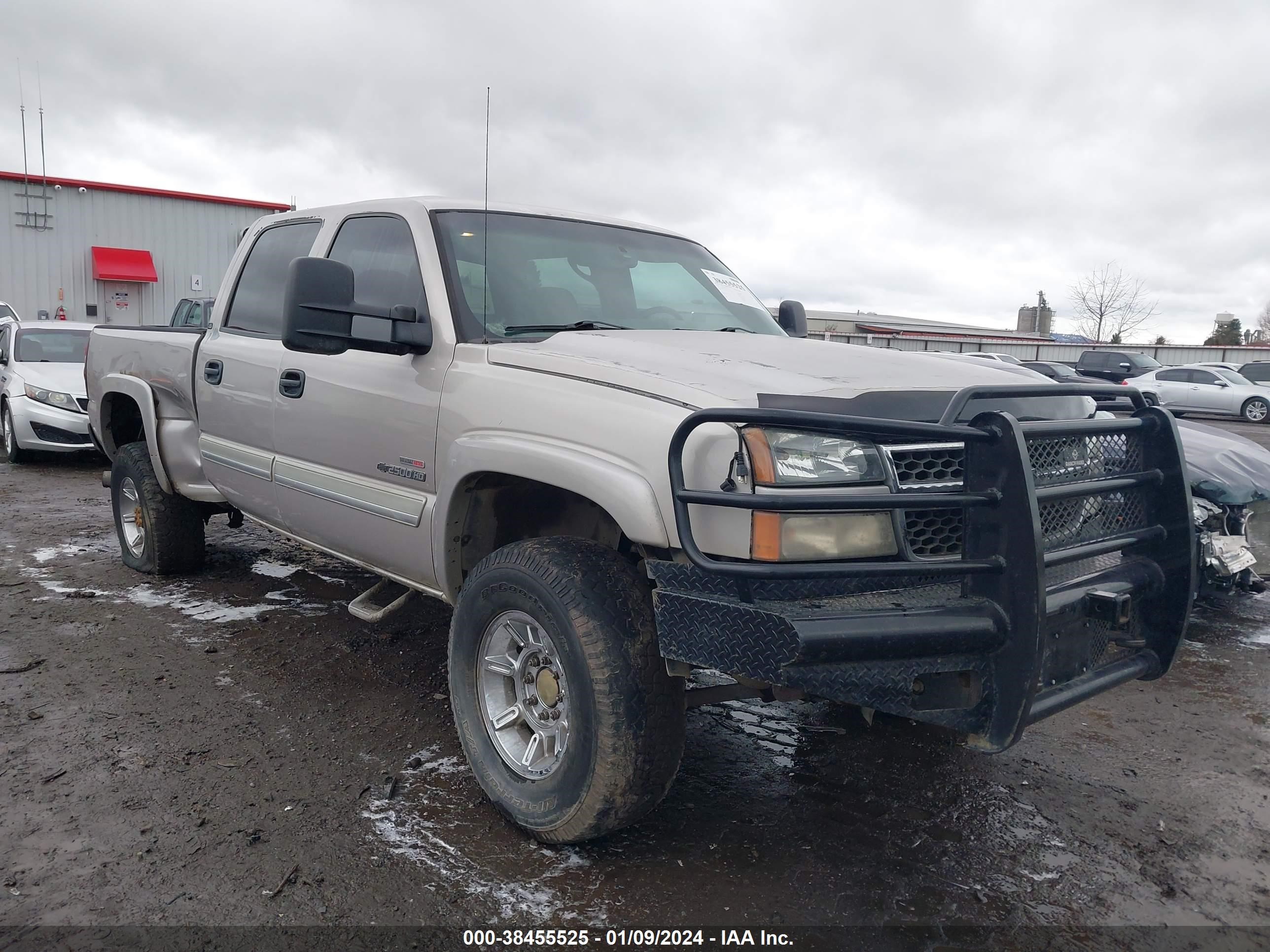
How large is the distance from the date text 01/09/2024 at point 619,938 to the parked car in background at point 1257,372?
Answer: 25.0 m

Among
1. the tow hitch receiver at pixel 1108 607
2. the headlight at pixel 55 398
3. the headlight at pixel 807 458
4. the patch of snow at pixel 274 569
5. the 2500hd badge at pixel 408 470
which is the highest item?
the headlight at pixel 807 458

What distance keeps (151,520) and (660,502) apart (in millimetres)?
4004

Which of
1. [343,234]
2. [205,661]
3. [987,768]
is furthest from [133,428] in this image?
[987,768]

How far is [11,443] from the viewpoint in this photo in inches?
397

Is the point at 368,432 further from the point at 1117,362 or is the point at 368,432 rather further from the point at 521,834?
the point at 1117,362

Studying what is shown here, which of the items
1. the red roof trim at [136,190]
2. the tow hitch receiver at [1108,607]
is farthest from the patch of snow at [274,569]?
the red roof trim at [136,190]

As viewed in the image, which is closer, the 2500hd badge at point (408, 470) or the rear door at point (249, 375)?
the 2500hd badge at point (408, 470)

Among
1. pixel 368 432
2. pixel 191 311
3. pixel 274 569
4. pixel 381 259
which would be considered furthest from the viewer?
pixel 191 311

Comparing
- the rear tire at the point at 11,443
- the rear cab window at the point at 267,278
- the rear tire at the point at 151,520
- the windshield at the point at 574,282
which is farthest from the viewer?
the rear tire at the point at 11,443

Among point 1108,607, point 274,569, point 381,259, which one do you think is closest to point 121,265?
point 274,569

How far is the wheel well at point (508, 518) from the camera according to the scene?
3.10m

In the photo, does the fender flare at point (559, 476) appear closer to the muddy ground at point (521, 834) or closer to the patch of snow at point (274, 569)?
the muddy ground at point (521, 834)

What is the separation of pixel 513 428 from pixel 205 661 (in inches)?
88.8

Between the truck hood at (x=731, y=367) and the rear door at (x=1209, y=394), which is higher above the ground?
the truck hood at (x=731, y=367)
